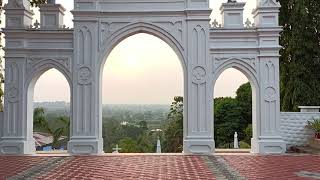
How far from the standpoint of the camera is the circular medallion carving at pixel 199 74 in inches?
468

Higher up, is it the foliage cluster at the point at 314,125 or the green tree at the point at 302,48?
the green tree at the point at 302,48

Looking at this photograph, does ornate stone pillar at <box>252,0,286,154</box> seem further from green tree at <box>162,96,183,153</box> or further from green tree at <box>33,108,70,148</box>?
green tree at <box>162,96,183,153</box>

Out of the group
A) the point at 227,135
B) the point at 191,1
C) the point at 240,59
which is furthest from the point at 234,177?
the point at 227,135

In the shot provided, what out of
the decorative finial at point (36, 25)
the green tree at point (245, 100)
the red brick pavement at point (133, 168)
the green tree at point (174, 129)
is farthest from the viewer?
the green tree at point (245, 100)

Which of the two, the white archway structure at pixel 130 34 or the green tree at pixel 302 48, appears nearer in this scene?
the white archway structure at pixel 130 34

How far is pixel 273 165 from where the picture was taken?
9.52 metres

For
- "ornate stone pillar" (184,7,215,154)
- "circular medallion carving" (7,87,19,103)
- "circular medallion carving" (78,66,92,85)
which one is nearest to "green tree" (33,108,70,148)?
"circular medallion carving" (7,87,19,103)

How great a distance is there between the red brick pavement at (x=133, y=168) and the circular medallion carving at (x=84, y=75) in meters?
2.07

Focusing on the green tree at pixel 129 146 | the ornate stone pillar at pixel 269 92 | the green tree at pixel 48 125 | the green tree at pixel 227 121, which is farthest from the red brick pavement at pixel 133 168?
the green tree at pixel 227 121

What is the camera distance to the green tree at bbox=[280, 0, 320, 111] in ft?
49.8

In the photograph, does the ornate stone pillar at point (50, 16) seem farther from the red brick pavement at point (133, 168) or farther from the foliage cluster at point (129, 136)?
the foliage cluster at point (129, 136)

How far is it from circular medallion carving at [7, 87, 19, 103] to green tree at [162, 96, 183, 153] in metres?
11.6

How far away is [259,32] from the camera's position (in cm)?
1197

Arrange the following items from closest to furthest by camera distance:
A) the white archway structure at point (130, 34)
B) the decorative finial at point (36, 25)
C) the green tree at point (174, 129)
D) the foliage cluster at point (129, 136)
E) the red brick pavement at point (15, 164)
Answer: the red brick pavement at point (15, 164) → the white archway structure at point (130, 34) → the decorative finial at point (36, 25) → the green tree at point (174, 129) → the foliage cluster at point (129, 136)
